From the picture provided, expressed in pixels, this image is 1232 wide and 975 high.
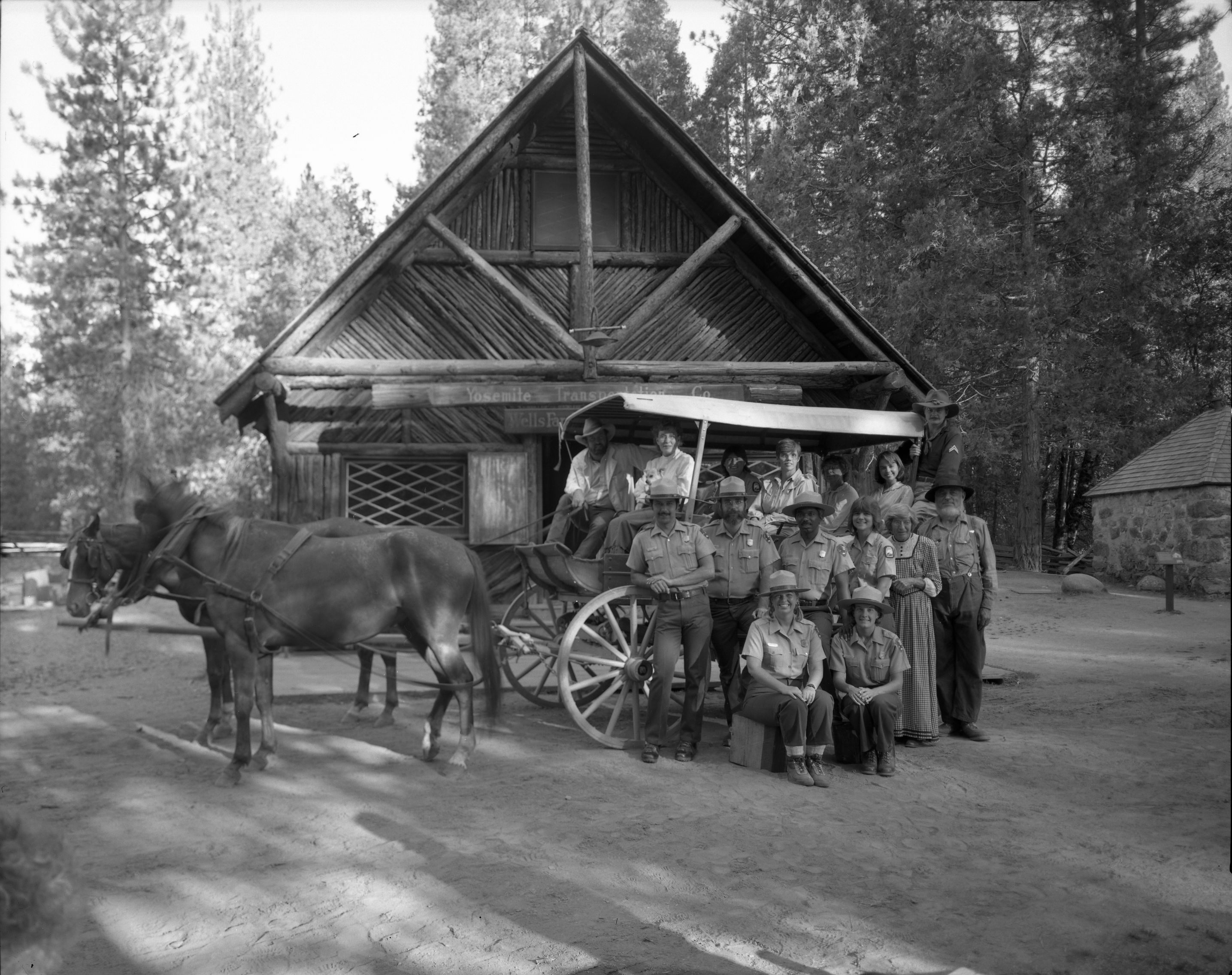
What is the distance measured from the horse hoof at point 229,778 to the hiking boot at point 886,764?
413 centimetres

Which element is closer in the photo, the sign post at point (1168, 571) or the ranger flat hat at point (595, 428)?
the sign post at point (1168, 571)

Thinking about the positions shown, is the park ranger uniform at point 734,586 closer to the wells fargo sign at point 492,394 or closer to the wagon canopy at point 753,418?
the wagon canopy at point 753,418

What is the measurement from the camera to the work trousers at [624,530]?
725 centimetres

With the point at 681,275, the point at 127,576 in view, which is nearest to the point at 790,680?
the point at 127,576

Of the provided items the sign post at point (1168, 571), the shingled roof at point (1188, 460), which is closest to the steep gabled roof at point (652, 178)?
the shingled roof at point (1188, 460)

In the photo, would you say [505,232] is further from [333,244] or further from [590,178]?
[333,244]

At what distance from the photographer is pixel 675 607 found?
6645mm

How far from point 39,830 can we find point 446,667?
16.4ft

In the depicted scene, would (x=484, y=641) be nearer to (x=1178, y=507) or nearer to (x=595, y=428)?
(x=595, y=428)

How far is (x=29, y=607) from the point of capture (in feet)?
55.4

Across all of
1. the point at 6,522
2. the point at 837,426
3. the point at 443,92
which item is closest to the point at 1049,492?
the point at 837,426

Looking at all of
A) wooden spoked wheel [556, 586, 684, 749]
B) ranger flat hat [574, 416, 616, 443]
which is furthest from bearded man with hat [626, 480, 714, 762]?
ranger flat hat [574, 416, 616, 443]

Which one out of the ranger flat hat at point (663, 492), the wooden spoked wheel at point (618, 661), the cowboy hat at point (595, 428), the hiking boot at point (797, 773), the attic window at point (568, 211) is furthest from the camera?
the attic window at point (568, 211)

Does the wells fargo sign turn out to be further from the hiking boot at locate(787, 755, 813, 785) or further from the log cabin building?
the hiking boot at locate(787, 755, 813, 785)
